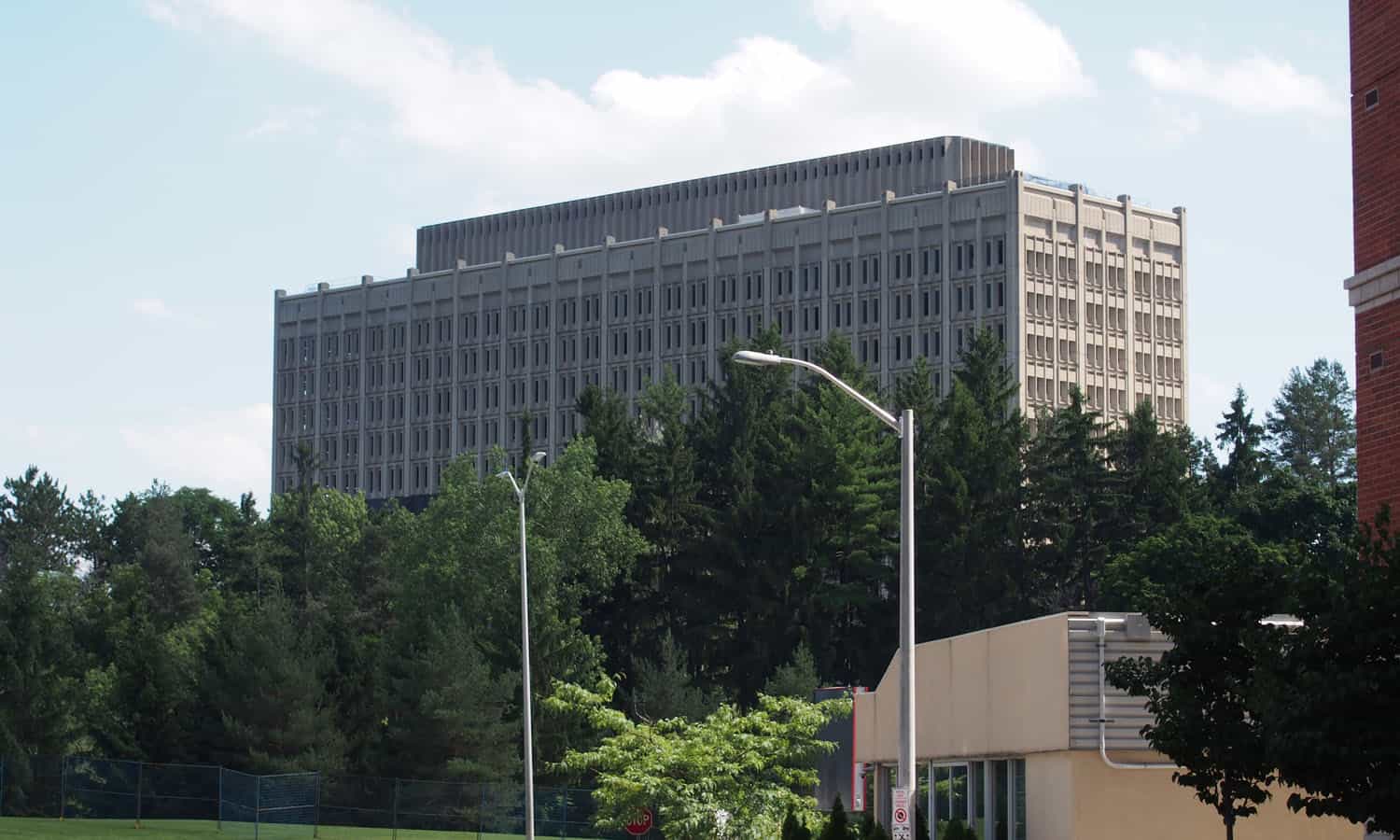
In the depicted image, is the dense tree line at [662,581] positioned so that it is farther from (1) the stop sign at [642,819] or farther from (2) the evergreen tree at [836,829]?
(2) the evergreen tree at [836,829]

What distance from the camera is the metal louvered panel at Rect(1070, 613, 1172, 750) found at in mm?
31016

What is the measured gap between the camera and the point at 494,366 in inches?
6998

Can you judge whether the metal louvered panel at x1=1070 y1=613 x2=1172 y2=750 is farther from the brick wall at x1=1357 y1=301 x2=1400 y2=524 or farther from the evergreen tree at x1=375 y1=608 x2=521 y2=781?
the evergreen tree at x1=375 y1=608 x2=521 y2=781

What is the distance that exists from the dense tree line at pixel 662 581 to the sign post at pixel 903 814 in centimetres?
5413

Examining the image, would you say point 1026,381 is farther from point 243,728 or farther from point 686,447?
point 243,728

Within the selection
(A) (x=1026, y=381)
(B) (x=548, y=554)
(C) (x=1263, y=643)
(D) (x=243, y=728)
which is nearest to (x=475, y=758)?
(D) (x=243, y=728)

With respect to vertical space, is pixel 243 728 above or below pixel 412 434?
below

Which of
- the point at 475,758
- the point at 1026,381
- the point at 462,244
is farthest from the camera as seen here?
the point at 462,244

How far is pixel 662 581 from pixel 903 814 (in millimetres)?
76509

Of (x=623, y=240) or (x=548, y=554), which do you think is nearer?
(x=548, y=554)

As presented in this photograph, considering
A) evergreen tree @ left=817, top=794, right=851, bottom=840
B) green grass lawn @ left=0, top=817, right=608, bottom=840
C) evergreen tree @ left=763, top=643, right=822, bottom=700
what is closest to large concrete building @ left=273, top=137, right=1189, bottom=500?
evergreen tree @ left=763, top=643, right=822, bottom=700

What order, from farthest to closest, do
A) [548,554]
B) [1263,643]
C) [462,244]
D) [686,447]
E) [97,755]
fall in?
[462,244]
[686,447]
[548,554]
[97,755]
[1263,643]

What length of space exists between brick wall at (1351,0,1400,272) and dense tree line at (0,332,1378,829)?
181ft

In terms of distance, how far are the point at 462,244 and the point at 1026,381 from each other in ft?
203
